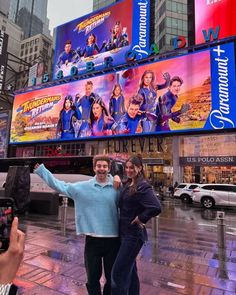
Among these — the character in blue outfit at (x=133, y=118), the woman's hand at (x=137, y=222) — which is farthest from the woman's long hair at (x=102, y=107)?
the woman's hand at (x=137, y=222)

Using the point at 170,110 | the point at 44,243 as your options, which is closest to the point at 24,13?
the point at 170,110

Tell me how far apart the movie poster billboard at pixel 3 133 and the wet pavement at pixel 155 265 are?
40751 millimetres

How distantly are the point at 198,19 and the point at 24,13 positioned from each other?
564ft

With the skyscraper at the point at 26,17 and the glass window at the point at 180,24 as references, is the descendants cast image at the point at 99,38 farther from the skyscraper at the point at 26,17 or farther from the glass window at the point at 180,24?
the skyscraper at the point at 26,17

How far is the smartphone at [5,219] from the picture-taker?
1344 millimetres

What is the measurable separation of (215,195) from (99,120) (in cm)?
1993

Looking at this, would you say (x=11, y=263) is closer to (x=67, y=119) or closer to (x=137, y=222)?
(x=137, y=222)

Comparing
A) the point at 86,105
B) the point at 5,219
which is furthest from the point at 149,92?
the point at 5,219

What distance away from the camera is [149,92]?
31.6 m

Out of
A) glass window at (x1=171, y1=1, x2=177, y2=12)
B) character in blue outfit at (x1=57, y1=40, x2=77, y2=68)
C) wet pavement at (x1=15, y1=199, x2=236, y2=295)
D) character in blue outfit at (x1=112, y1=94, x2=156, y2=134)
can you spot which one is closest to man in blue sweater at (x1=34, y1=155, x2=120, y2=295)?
wet pavement at (x1=15, y1=199, x2=236, y2=295)

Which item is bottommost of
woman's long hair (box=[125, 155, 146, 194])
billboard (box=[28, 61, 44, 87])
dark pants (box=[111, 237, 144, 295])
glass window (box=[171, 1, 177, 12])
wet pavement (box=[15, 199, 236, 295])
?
wet pavement (box=[15, 199, 236, 295])

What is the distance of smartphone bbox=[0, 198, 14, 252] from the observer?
52.9 inches

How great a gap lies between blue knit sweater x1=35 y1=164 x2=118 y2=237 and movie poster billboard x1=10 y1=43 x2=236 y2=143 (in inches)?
997

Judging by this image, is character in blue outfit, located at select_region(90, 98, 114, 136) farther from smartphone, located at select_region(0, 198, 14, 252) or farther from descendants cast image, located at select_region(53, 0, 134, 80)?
smartphone, located at select_region(0, 198, 14, 252)
